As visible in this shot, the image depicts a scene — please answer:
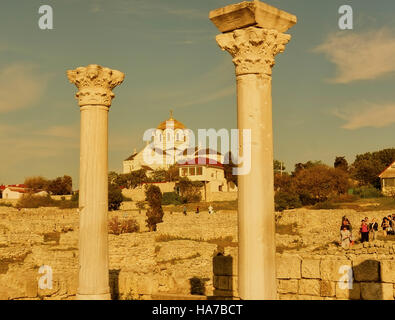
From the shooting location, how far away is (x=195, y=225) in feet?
127

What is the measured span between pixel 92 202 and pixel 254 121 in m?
4.02

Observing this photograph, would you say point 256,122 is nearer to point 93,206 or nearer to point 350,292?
point 93,206

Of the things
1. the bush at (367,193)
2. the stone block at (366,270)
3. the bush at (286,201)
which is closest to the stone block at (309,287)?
the stone block at (366,270)

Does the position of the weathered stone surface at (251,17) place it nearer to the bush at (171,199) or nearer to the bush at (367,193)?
the bush at (367,193)

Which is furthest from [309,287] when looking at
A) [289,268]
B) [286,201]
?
[286,201]

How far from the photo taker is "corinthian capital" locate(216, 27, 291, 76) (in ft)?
25.2

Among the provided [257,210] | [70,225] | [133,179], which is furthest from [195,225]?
[133,179]

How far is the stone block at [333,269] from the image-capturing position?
34.4 ft

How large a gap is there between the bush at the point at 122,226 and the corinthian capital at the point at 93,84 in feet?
90.7

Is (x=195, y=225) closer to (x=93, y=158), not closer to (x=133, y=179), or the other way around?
(x=93, y=158)

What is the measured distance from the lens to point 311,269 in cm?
1080

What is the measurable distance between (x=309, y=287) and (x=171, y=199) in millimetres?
59160

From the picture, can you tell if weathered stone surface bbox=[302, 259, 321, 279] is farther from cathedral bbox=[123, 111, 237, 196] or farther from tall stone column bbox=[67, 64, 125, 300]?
cathedral bbox=[123, 111, 237, 196]

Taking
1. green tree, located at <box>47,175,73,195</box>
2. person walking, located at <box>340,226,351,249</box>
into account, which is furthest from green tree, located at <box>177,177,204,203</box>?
person walking, located at <box>340,226,351,249</box>
